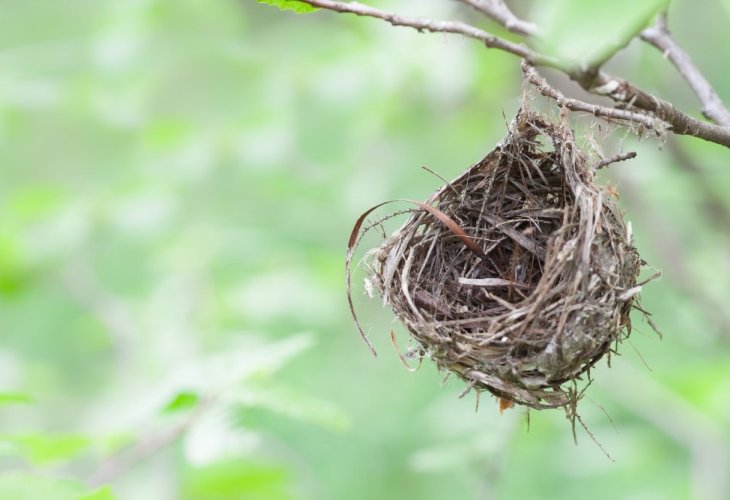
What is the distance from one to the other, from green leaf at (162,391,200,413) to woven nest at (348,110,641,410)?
69cm

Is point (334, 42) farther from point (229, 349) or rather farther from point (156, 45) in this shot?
point (229, 349)

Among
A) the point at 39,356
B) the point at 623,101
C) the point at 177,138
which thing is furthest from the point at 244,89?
the point at 39,356

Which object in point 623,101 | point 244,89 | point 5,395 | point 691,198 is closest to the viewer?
point 623,101

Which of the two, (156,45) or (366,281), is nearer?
(366,281)

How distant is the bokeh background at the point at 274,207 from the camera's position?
4355mm

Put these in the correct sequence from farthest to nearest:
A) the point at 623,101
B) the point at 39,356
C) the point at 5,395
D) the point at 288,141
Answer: the point at 39,356, the point at 288,141, the point at 5,395, the point at 623,101

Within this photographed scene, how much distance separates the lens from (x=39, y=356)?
31.6 ft

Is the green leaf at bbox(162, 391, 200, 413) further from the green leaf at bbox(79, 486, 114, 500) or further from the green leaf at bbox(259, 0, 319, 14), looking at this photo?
the green leaf at bbox(259, 0, 319, 14)

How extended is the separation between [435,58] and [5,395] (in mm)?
3291

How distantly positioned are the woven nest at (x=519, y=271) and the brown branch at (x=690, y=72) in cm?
27

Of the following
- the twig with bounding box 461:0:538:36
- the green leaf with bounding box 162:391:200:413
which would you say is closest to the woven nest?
the twig with bounding box 461:0:538:36

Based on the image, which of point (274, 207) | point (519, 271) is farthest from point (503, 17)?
point (274, 207)

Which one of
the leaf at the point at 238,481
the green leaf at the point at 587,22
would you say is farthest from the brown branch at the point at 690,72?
the leaf at the point at 238,481

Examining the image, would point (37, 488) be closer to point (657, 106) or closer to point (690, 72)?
point (657, 106)
